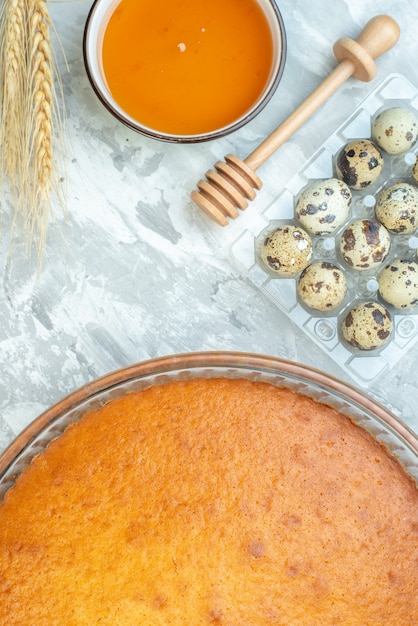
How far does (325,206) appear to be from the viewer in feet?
5.17

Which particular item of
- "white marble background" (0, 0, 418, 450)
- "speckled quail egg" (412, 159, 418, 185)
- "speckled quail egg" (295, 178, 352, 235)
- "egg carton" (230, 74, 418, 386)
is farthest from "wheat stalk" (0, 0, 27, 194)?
"speckled quail egg" (412, 159, 418, 185)

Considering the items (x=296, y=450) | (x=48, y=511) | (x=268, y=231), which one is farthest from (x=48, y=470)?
(x=268, y=231)

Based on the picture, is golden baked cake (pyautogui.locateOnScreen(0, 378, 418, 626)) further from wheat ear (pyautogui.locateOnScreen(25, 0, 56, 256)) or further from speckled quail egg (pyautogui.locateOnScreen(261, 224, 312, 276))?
wheat ear (pyautogui.locateOnScreen(25, 0, 56, 256))

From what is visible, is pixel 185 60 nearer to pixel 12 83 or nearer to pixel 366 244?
pixel 12 83

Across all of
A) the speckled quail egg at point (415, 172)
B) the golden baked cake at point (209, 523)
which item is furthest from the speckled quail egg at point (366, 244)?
the golden baked cake at point (209, 523)

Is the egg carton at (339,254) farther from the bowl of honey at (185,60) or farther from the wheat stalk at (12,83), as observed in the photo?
the wheat stalk at (12,83)

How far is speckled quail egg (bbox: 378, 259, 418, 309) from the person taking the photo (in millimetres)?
1576

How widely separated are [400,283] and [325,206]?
0.22 m

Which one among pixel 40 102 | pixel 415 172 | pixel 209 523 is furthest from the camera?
pixel 415 172

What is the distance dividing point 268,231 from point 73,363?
0.51 m

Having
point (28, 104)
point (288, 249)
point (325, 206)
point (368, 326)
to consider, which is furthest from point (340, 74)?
point (28, 104)

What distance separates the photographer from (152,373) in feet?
4.71

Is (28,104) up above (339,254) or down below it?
below

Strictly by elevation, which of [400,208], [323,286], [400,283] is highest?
[400,208]
